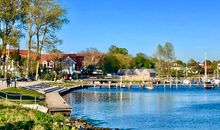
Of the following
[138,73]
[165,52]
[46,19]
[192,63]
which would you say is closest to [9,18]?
[46,19]

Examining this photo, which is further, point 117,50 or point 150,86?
point 117,50

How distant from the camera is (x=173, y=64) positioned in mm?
166625

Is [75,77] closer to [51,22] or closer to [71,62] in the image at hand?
[71,62]

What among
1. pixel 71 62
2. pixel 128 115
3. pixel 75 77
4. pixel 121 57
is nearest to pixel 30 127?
pixel 128 115

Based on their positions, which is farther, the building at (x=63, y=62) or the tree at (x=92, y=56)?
the tree at (x=92, y=56)

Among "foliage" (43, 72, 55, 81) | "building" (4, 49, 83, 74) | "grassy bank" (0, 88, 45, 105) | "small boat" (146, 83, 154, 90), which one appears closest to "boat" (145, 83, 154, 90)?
"small boat" (146, 83, 154, 90)

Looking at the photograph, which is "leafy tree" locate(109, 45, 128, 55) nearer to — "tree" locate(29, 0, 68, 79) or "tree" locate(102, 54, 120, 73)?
"tree" locate(102, 54, 120, 73)

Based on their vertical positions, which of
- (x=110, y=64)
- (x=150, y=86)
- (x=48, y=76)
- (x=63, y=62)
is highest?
(x=63, y=62)

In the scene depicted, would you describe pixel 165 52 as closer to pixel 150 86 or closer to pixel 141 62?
pixel 141 62

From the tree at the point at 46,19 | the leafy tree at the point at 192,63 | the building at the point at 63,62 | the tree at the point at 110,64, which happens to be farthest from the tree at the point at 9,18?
the leafy tree at the point at 192,63

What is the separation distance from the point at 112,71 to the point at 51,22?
72.3 m

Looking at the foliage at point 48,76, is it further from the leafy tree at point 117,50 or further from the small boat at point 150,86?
the leafy tree at point 117,50

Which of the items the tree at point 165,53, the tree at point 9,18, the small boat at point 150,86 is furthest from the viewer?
the tree at point 165,53

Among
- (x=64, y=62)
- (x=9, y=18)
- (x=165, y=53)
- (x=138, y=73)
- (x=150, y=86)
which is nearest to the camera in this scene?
(x=9, y=18)
